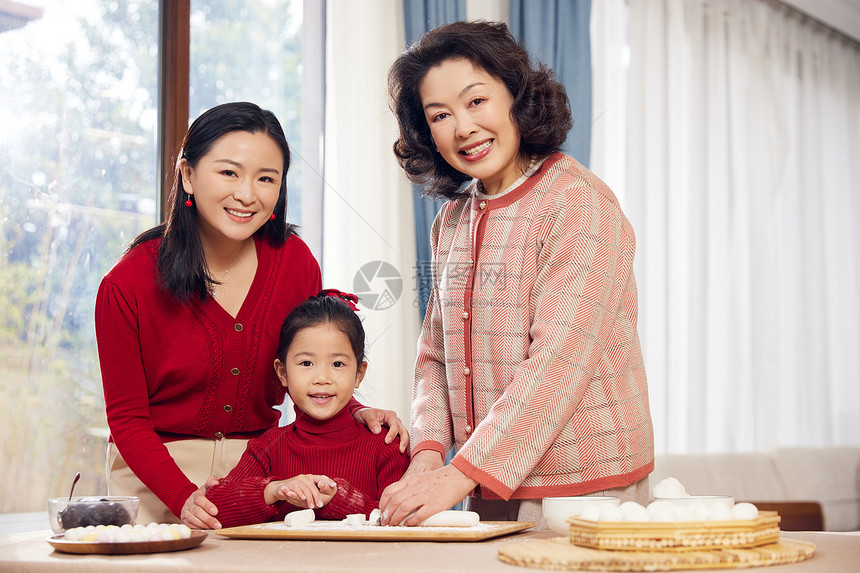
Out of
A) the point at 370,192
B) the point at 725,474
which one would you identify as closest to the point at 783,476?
the point at 725,474

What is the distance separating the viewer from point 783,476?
3.84 metres

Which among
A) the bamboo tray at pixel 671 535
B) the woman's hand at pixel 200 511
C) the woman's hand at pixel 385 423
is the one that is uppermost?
the woman's hand at pixel 385 423

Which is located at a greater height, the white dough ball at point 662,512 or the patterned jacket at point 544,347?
the patterned jacket at point 544,347

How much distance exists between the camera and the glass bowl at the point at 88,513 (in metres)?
1.05

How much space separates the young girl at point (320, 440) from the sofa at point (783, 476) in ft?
6.78

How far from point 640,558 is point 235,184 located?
1.01 metres

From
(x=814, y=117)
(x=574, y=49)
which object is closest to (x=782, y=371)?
(x=814, y=117)

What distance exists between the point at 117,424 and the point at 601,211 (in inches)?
35.0

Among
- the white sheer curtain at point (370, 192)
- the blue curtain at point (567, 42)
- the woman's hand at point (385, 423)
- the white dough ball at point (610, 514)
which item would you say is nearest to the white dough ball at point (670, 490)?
the white dough ball at point (610, 514)

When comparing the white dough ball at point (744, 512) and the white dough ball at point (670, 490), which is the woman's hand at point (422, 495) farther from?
the white dough ball at point (744, 512)

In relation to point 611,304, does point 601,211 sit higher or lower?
higher

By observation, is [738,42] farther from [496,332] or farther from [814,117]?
[496,332]

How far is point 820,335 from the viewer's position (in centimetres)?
456

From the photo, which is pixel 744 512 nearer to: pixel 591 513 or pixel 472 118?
pixel 591 513
